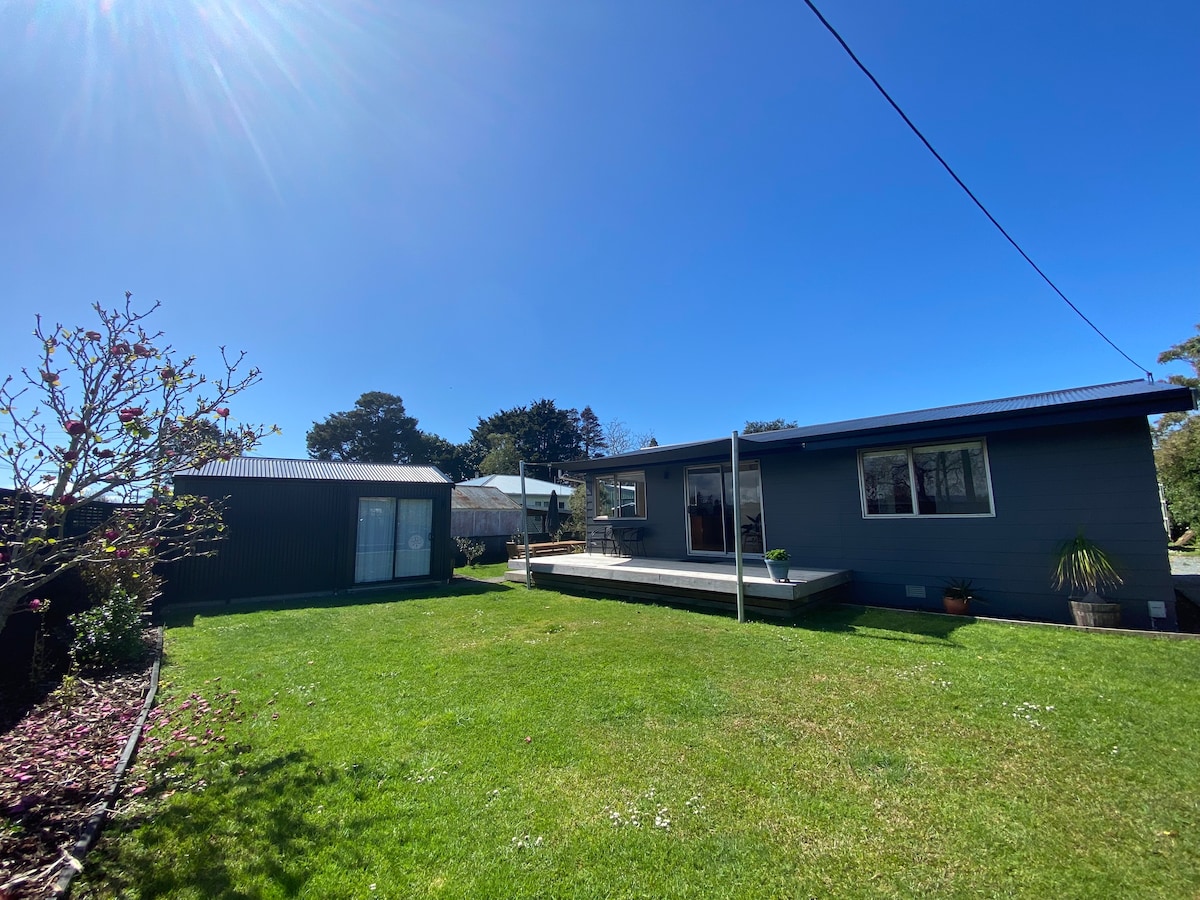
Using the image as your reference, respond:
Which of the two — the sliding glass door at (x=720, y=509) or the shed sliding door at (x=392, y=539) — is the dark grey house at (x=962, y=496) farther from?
Result: the shed sliding door at (x=392, y=539)

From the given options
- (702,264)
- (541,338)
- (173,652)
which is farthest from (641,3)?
(541,338)

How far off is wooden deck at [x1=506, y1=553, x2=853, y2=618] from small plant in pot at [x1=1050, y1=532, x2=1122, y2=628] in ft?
8.95

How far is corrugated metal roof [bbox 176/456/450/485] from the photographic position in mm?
10406

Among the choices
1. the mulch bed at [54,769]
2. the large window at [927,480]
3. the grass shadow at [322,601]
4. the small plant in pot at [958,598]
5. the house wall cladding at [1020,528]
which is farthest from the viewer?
the grass shadow at [322,601]

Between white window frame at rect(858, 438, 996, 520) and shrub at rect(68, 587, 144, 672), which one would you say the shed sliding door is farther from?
white window frame at rect(858, 438, 996, 520)

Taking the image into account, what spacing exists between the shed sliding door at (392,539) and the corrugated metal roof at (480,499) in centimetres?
696

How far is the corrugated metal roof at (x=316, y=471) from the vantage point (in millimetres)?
10406

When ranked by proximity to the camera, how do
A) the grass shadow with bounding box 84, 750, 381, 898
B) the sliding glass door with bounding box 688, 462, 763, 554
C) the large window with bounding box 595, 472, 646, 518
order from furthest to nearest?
the large window with bounding box 595, 472, 646, 518
the sliding glass door with bounding box 688, 462, 763, 554
the grass shadow with bounding box 84, 750, 381, 898

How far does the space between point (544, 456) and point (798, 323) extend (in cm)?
3375

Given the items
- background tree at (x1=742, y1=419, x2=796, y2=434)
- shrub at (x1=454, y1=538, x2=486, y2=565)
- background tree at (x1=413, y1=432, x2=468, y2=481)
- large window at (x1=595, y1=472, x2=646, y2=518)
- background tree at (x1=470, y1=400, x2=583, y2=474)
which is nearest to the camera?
large window at (x1=595, y1=472, x2=646, y2=518)

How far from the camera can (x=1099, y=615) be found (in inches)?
236

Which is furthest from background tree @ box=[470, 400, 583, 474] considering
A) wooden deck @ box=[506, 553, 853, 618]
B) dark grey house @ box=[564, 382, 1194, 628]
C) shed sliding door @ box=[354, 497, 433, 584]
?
dark grey house @ box=[564, 382, 1194, 628]

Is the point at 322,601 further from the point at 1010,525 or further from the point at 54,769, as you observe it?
the point at 1010,525

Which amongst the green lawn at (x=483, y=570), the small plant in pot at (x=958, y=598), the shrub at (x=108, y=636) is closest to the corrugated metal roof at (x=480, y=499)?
the green lawn at (x=483, y=570)
